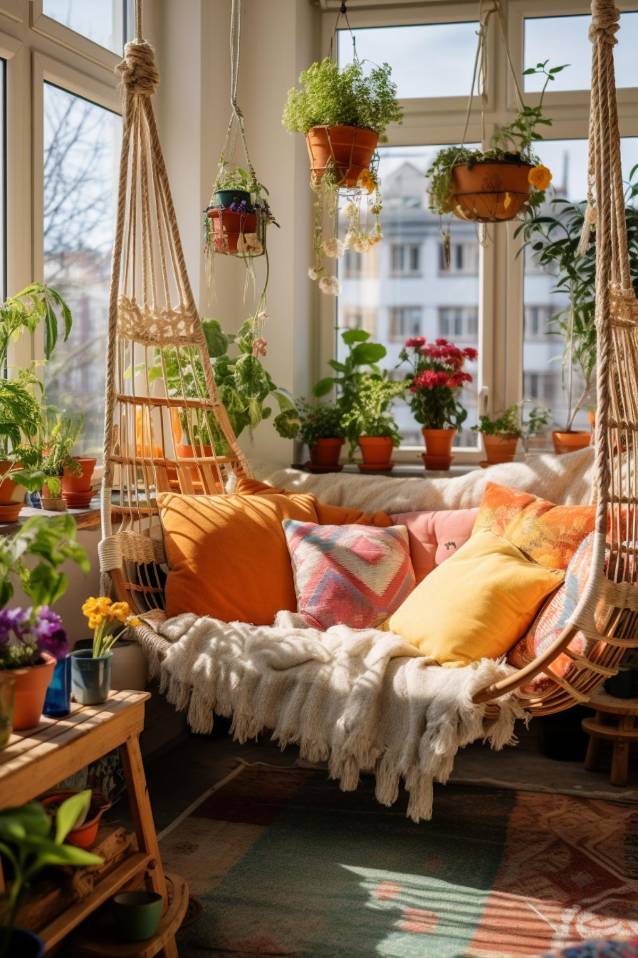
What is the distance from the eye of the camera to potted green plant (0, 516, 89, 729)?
154cm

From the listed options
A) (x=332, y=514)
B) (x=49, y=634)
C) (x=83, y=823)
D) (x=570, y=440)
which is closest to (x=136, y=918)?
(x=83, y=823)

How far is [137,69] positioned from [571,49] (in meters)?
1.89

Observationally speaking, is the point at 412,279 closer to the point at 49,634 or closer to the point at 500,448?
the point at 500,448

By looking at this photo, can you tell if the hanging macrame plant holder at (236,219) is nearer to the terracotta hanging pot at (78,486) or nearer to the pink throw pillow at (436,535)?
the terracotta hanging pot at (78,486)

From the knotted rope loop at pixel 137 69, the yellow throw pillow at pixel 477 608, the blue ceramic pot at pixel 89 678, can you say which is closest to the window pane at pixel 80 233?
the knotted rope loop at pixel 137 69

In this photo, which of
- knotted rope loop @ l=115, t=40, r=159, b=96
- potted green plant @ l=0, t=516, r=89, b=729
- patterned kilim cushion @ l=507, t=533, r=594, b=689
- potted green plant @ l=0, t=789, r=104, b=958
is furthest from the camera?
knotted rope loop @ l=115, t=40, r=159, b=96

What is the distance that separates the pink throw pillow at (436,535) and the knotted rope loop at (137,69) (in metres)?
1.43

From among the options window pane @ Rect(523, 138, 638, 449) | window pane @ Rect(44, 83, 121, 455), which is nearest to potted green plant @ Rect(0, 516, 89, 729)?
window pane @ Rect(44, 83, 121, 455)

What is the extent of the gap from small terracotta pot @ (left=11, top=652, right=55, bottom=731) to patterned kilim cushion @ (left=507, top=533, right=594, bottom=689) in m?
1.16

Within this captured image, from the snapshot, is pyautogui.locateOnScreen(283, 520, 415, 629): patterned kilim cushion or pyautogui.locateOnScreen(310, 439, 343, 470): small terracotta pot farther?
pyautogui.locateOnScreen(310, 439, 343, 470): small terracotta pot

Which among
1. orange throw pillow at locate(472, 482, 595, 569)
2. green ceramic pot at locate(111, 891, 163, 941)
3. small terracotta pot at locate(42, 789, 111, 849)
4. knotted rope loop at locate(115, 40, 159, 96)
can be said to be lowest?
green ceramic pot at locate(111, 891, 163, 941)

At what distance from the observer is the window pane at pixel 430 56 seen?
3.95 metres

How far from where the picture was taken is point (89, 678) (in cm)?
188

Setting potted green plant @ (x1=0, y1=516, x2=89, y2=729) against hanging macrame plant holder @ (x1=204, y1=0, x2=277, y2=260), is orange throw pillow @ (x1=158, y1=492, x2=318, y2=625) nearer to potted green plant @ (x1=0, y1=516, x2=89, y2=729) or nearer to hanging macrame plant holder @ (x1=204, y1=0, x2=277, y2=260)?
hanging macrame plant holder @ (x1=204, y1=0, x2=277, y2=260)
